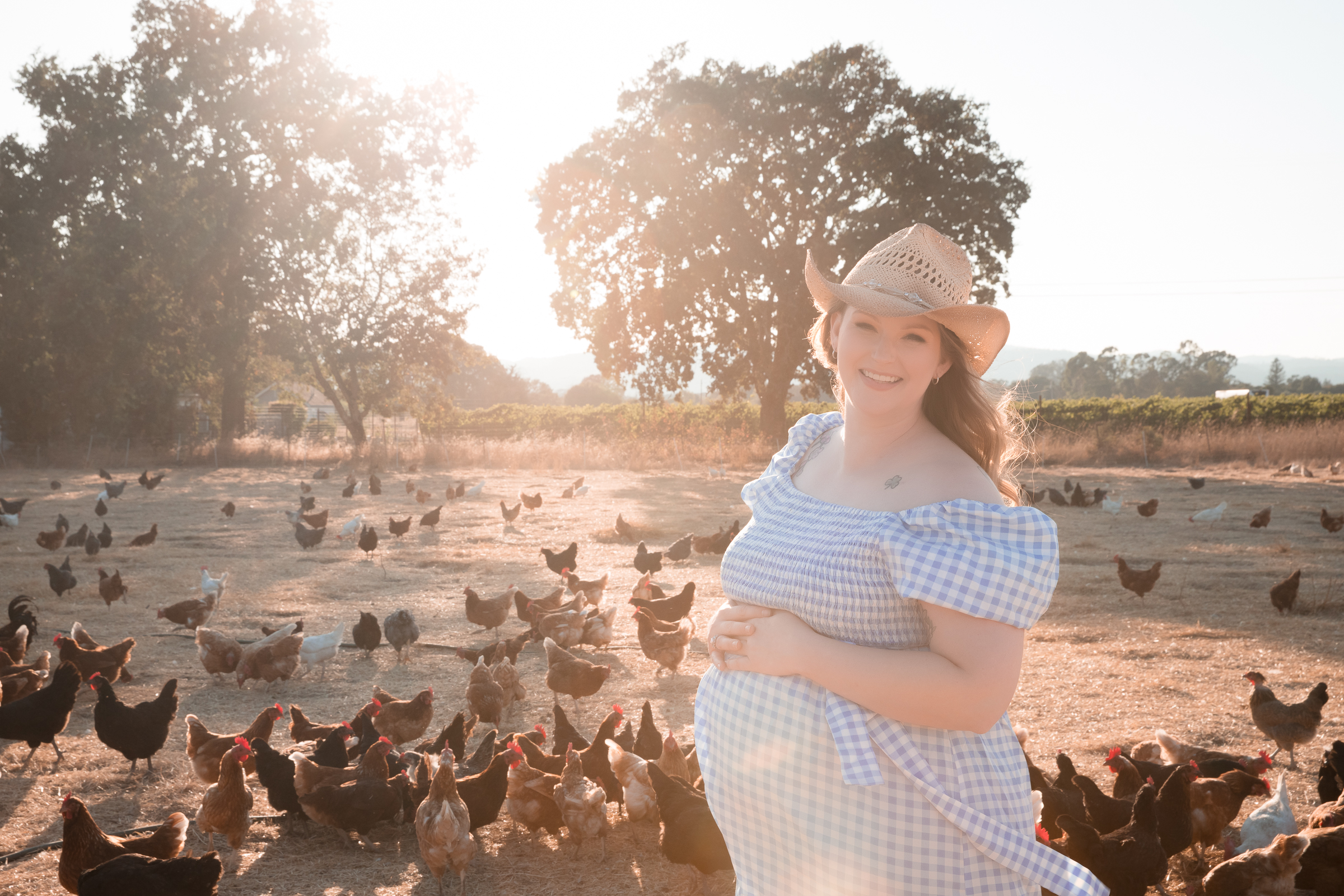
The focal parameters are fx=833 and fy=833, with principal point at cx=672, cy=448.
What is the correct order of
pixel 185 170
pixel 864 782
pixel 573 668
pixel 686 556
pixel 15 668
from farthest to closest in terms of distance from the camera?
pixel 185 170 < pixel 686 556 < pixel 573 668 < pixel 15 668 < pixel 864 782

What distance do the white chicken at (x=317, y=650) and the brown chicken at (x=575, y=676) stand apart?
2119 millimetres

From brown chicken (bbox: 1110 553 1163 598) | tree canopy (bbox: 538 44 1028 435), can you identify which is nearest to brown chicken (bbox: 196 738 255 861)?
brown chicken (bbox: 1110 553 1163 598)

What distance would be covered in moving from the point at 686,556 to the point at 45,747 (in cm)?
768

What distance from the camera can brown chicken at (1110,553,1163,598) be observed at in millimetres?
8969

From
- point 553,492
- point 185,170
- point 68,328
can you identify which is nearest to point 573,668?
point 553,492

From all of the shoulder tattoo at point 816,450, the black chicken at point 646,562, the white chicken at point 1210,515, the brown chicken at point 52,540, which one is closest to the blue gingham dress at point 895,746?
the shoulder tattoo at point 816,450

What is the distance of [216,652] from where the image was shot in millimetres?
6703

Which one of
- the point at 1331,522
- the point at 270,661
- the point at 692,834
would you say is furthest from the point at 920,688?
the point at 1331,522

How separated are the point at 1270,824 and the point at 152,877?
4.78 meters

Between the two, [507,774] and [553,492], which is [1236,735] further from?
[553,492]

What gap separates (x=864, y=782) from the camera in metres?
1.53

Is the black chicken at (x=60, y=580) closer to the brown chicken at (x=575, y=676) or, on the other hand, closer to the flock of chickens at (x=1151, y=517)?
the brown chicken at (x=575, y=676)

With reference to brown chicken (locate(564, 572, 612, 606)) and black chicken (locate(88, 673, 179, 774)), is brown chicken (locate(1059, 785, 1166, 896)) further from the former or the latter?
brown chicken (locate(564, 572, 612, 606))

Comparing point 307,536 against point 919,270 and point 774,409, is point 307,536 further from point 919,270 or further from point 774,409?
point 774,409
